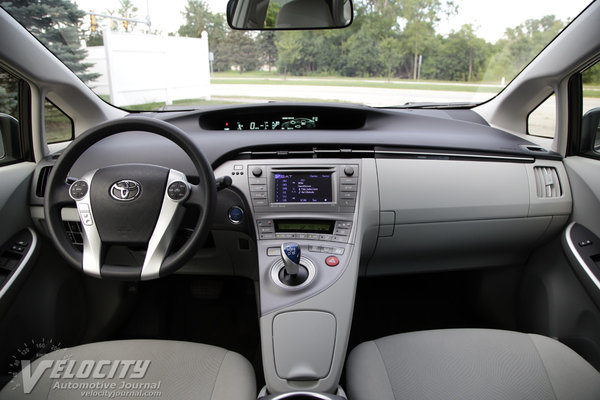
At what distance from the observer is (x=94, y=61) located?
248cm

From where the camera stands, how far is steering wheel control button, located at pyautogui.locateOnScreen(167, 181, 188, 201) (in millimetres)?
1423

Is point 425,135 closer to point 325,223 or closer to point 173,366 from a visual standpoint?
point 325,223

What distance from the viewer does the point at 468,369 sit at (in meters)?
1.40

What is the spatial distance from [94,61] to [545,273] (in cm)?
295

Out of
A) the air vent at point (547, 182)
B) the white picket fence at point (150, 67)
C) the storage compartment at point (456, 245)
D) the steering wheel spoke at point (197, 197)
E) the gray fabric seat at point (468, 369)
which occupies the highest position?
the white picket fence at point (150, 67)

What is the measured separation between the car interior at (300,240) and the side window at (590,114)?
0.01m

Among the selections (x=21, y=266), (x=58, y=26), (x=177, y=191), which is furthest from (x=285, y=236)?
(x=58, y=26)

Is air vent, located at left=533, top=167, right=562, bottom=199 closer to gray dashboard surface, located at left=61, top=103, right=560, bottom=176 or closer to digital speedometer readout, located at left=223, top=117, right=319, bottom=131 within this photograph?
gray dashboard surface, located at left=61, top=103, right=560, bottom=176

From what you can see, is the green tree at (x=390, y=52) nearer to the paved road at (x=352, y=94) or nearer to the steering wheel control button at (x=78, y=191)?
the paved road at (x=352, y=94)

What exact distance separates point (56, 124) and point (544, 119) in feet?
9.00

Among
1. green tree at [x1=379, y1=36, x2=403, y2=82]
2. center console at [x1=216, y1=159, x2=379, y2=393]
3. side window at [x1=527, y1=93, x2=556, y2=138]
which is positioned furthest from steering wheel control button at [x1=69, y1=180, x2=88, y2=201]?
side window at [x1=527, y1=93, x2=556, y2=138]

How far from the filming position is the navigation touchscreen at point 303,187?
189cm

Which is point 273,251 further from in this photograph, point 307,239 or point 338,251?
point 338,251

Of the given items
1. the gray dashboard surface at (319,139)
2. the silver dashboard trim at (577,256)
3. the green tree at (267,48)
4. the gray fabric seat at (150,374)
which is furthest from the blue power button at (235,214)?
the silver dashboard trim at (577,256)
